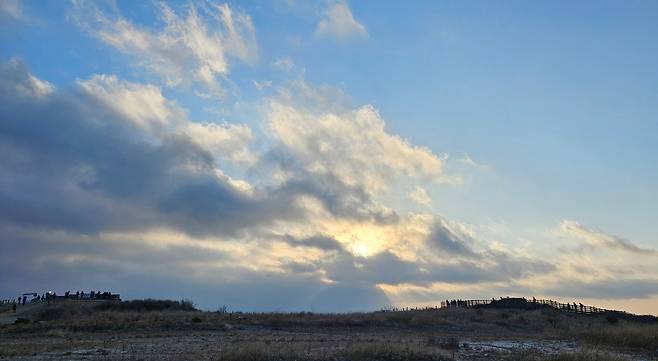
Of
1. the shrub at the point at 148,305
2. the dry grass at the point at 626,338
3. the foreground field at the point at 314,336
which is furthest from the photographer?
the shrub at the point at 148,305

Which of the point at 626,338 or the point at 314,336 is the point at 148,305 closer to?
the point at 314,336

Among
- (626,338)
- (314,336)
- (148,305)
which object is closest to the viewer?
(626,338)

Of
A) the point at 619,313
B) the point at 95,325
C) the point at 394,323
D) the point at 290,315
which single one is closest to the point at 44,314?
the point at 95,325

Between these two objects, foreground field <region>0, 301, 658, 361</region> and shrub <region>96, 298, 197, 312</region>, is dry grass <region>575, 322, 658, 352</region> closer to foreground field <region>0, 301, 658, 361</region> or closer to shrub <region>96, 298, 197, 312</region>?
foreground field <region>0, 301, 658, 361</region>

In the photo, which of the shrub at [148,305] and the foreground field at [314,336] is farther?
the shrub at [148,305]

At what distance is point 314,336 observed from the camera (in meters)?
39.3

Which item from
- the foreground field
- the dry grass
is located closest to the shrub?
the foreground field

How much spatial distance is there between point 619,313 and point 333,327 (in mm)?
46403

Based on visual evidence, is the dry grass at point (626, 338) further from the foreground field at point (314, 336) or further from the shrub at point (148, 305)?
the shrub at point (148, 305)

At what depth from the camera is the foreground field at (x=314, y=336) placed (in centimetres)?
2356

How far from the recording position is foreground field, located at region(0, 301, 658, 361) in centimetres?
2356

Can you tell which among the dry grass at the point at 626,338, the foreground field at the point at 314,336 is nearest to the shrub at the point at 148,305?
the foreground field at the point at 314,336

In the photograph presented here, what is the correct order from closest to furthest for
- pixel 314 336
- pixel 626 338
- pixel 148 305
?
1. pixel 626 338
2. pixel 314 336
3. pixel 148 305

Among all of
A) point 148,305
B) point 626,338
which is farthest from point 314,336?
point 148,305
